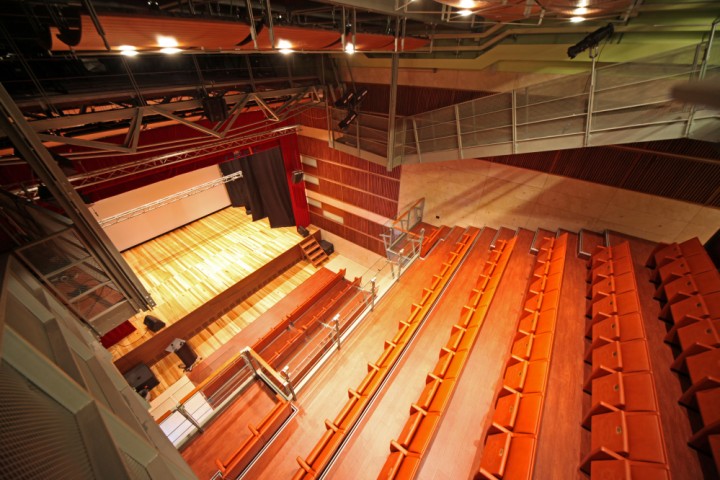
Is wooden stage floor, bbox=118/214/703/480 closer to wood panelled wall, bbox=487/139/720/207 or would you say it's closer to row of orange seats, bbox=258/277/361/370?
wood panelled wall, bbox=487/139/720/207

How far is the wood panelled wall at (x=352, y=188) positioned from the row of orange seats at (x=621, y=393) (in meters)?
4.73

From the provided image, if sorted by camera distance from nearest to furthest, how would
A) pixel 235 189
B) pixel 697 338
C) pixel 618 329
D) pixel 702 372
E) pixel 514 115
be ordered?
1. pixel 702 372
2. pixel 697 338
3. pixel 618 329
4. pixel 514 115
5. pixel 235 189

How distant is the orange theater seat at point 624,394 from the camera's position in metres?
1.97

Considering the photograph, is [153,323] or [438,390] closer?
[438,390]

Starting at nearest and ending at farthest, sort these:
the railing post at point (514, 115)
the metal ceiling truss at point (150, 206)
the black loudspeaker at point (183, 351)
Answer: the railing post at point (514, 115)
the black loudspeaker at point (183, 351)
the metal ceiling truss at point (150, 206)

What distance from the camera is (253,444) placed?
3.32 m

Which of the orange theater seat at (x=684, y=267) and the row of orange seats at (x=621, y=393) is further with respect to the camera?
the orange theater seat at (x=684, y=267)

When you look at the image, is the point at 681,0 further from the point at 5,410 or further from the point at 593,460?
the point at 5,410

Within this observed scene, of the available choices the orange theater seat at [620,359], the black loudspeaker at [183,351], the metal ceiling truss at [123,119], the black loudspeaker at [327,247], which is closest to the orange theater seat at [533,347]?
the orange theater seat at [620,359]

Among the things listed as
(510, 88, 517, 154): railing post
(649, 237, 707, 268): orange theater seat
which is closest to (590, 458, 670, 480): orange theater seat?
(649, 237, 707, 268): orange theater seat

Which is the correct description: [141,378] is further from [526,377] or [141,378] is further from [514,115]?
[514,115]

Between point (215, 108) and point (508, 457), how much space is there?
16.9 ft

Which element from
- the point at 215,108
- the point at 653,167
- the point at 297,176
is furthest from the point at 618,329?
the point at 297,176

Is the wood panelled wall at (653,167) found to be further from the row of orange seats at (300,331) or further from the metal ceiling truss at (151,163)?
the metal ceiling truss at (151,163)
